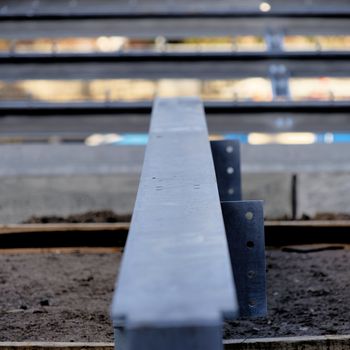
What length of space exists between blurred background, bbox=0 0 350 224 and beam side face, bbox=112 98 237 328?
3.16 meters

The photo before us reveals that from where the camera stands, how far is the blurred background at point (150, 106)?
19.3 ft

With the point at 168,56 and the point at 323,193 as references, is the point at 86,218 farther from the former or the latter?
the point at 168,56

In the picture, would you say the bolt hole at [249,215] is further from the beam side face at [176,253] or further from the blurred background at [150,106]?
the blurred background at [150,106]

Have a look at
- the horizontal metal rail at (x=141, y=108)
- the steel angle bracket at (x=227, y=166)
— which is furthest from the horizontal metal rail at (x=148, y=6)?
the steel angle bracket at (x=227, y=166)

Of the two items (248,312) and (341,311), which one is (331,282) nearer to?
(341,311)

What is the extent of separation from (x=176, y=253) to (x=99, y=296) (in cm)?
266

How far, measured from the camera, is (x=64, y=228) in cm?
507

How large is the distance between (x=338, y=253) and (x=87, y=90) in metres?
8.67

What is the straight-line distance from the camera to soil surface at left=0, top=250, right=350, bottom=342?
3559 millimetres

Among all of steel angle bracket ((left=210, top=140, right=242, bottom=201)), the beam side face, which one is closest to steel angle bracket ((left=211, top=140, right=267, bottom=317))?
the beam side face

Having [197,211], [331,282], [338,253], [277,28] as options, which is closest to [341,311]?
[331,282]

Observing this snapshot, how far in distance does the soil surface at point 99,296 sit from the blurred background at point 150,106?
2.88ft

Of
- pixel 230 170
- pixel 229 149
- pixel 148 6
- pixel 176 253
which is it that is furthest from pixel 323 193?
pixel 148 6

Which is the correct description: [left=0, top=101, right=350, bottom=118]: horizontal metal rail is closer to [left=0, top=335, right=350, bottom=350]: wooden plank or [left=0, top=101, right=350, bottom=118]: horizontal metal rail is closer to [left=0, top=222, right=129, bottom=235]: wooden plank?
[left=0, top=222, right=129, bottom=235]: wooden plank
